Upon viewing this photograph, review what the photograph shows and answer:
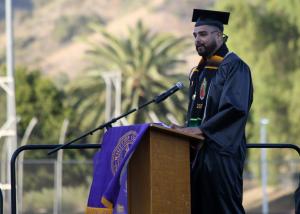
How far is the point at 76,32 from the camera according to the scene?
178125mm

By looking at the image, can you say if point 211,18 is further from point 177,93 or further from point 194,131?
point 177,93

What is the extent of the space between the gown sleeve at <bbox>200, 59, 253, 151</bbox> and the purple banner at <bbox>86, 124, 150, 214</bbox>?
Result: 56cm

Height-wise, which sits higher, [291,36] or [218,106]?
[291,36]

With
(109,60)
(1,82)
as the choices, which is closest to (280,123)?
(109,60)

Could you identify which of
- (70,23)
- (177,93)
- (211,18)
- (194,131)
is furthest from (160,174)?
(70,23)

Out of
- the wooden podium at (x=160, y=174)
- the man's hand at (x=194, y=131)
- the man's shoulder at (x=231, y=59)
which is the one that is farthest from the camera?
the man's shoulder at (x=231, y=59)

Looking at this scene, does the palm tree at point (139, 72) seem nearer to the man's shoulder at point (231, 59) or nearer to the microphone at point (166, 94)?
the man's shoulder at point (231, 59)

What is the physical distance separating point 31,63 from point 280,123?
10550 centimetres

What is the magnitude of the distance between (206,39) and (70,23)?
173703 mm

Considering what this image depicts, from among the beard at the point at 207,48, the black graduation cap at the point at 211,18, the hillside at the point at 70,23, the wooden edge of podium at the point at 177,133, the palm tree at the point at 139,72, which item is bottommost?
the wooden edge of podium at the point at 177,133

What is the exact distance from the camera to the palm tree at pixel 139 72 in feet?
192

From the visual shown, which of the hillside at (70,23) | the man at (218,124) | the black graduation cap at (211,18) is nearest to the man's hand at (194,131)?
the man at (218,124)

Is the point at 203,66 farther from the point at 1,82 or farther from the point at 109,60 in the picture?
the point at 109,60

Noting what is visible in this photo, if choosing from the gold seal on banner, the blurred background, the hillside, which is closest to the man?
the gold seal on banner
